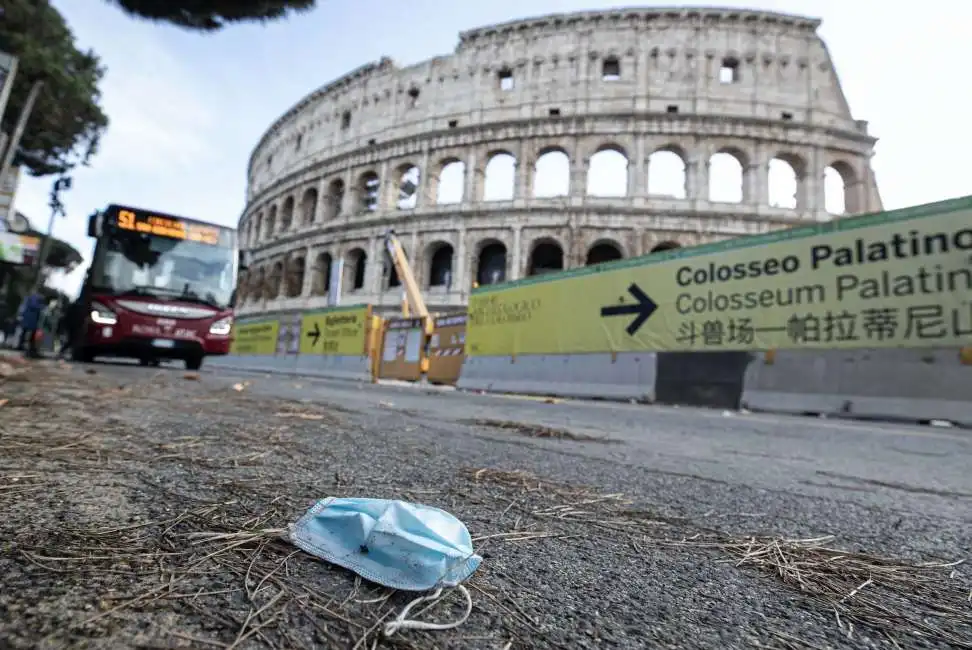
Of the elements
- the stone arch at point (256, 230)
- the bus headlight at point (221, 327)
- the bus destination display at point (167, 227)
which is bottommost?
the bus headlight at point (221, 327)

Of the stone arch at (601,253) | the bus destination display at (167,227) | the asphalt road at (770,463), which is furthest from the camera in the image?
the stone arch at (601,253)

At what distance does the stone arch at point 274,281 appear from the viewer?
3047 cm

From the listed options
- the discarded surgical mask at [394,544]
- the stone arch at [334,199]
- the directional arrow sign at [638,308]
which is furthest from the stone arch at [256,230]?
the discarded surgical mask at [394,544]

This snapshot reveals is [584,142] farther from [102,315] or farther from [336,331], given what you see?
[102,315]

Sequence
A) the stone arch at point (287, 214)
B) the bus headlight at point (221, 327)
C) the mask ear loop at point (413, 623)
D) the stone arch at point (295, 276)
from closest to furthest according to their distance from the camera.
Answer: the mask ear loop at point (413, 623)
the bus headlight at point (221, 327)
the stone arch at point (295, 276)
the stone arch at point (287, 214)

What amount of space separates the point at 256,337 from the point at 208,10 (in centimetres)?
1655

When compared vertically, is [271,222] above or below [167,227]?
above

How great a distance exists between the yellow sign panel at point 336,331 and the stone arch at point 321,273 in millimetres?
10435

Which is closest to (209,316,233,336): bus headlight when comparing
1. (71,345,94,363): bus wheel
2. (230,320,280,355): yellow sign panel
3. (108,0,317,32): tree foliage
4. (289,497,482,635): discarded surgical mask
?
(71,345,94,363): bus wheel

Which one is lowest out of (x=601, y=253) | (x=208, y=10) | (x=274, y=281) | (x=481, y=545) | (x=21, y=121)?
(x=481, y=545)

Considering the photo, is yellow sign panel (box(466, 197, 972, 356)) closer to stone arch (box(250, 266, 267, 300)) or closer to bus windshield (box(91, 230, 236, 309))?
bus windshield (box(91, 230, 236, 309))

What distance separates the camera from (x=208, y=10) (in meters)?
5.71

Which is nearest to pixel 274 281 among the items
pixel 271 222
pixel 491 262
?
pixel 271 222

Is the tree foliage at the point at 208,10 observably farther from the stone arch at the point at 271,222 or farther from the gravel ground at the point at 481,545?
the stone arch at the point at 271,222
